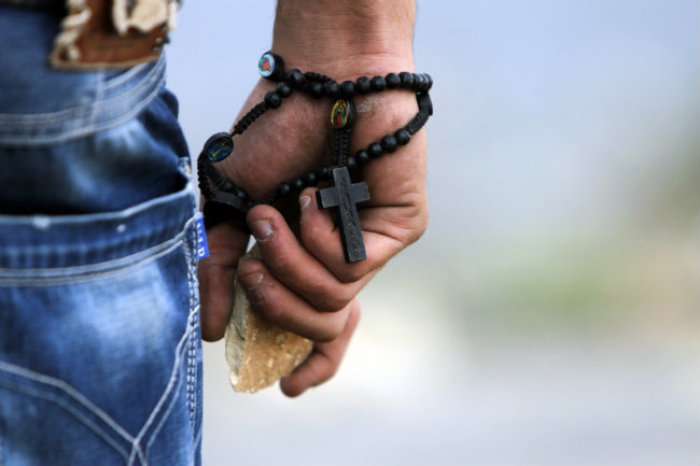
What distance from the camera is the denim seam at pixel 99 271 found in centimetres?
81

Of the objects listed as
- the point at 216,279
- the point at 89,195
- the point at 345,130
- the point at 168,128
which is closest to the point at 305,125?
the point at 345,130

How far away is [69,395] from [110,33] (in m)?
0.38

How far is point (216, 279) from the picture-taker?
143 centimetres

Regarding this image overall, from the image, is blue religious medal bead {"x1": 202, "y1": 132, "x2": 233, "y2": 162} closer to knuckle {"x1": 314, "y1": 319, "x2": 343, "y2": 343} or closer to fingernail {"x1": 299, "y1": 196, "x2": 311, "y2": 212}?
fingernail {"x1": 299, "y1": 196, "x2": 311, "y2": 212}

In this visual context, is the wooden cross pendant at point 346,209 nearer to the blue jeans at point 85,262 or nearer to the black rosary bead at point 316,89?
the black rosary bead at point 316,89

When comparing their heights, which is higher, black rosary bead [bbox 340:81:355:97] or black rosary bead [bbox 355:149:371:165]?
black rosary bead [bbox 340:81:355:97]

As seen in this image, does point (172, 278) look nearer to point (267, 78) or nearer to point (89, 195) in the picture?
point (89, 195)

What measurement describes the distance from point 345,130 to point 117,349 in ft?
1.91

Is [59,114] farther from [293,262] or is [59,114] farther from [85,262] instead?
[293,262]

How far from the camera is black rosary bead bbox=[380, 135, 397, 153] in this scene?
1279 mm

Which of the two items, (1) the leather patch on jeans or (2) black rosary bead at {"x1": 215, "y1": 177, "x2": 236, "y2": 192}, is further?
(2) black rosary bead at {"x1": 215, "y1": 177, "x2": 236, "y2": 192}

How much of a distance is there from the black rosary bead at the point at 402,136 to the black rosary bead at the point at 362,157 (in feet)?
0.19

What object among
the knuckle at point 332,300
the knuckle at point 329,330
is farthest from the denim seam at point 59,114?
the knuckle at point 329,330

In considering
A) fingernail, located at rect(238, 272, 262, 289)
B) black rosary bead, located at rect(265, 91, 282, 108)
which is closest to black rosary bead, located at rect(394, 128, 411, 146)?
black rosary bead, located at rect(265, 91, 282, 108)
